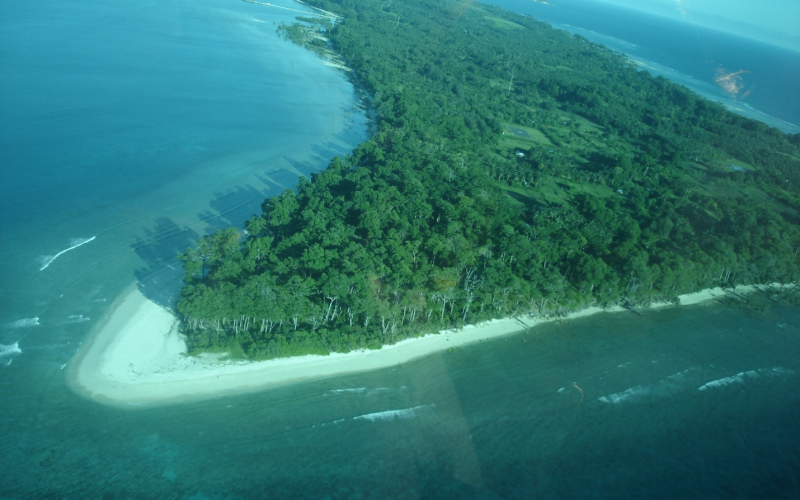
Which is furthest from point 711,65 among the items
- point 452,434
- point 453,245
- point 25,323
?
point 25,323

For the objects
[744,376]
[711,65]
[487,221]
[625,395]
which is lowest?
[625,395]

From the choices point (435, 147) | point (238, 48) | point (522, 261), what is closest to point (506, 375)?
point (522, 261)

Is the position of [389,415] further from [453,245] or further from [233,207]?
[233,207]

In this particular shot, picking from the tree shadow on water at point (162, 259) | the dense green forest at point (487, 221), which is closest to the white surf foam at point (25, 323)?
the tree shadow on water at point (162, 259)

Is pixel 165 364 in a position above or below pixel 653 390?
below

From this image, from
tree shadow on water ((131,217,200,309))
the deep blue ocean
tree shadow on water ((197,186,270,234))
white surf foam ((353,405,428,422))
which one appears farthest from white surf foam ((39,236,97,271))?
white surf foam ((353,405,428,422))

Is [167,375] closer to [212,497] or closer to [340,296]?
[212,497]
